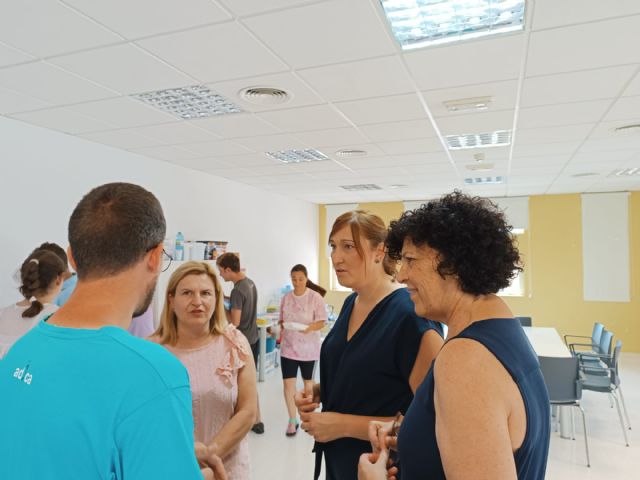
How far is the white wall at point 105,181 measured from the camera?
3268 millimetres

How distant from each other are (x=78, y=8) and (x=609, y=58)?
2514 millimetres

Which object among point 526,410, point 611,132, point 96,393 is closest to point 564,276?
point 611,132

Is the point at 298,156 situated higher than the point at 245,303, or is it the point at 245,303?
the point at 298,156

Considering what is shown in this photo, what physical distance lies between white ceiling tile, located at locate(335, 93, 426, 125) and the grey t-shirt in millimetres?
1891

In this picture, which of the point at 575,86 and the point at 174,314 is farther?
the point at 575,86

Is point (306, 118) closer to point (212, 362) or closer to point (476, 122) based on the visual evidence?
point (476, 122)

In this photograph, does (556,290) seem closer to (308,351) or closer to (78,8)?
(308,351)

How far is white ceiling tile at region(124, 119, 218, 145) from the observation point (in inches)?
134

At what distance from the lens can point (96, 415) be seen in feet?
2.24

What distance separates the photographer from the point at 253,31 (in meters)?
1.94

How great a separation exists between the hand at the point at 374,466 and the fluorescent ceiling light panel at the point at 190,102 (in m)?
2.27

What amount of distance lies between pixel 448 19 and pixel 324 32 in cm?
55

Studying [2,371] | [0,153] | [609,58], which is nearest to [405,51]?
[609,58]

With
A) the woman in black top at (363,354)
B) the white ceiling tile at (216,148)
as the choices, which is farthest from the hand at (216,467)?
the white ceiling tile at (216,148)
